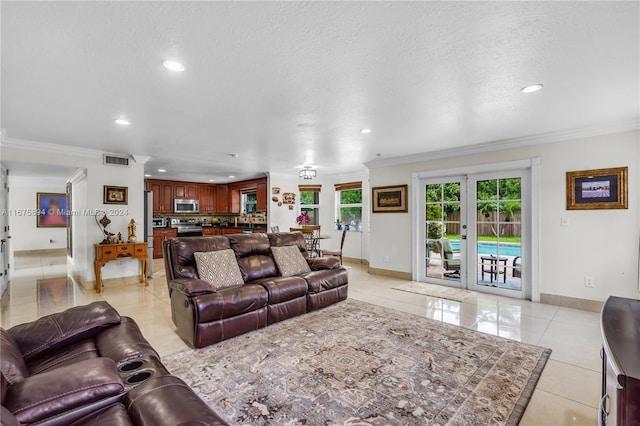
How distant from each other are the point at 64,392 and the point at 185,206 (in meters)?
8.32

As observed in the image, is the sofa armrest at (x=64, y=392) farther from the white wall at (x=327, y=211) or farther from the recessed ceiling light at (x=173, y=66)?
the white wall at (x=327, y=211)

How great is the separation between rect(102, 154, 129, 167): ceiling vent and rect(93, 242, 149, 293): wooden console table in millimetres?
1377

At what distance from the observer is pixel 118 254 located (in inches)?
196

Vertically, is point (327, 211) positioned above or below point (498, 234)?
above

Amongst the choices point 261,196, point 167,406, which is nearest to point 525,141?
point 167,406

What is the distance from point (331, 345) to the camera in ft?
9.28

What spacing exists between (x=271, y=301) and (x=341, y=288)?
1198 mm

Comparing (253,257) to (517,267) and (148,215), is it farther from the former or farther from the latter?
(517,267)

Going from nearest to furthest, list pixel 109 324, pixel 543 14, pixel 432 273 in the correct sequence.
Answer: pixel 543 14
pixel 109 324
pixel 432 273

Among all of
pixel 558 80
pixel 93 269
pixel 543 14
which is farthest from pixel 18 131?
pixel 558 80

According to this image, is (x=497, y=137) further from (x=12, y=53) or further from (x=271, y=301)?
(x=12, y=53)

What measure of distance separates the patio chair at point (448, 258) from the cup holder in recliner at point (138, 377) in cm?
483

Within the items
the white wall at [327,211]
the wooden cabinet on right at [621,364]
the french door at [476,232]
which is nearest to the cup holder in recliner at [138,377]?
the wooden cabinet on right at [621,364]

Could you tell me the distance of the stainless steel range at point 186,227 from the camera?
8.83m
